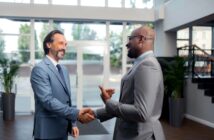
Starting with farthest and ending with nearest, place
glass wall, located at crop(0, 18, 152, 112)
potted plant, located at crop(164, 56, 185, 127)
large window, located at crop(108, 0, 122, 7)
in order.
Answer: large window, located at crop(108, 0, 122, 7)
glass wall, located at crop(0, 18, 152, 112)
potted plant, located at crop(164, 56, 185, 127)

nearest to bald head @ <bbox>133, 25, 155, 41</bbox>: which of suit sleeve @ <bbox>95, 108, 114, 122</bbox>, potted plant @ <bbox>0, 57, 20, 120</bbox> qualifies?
suit sleeve @ <bbox>95, 108, 114, 122</bbox>

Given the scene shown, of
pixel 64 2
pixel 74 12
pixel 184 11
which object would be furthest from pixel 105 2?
pixel 184 11

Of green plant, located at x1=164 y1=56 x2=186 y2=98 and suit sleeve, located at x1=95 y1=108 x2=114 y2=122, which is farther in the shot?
green plant, located at x1=164 y1=56 x2=186 y2=98

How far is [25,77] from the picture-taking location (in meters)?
9.36

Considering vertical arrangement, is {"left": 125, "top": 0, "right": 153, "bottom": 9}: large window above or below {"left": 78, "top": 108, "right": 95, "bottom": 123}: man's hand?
above

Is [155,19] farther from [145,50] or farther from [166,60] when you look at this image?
[145,50]

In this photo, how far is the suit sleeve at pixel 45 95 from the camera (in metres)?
2.03

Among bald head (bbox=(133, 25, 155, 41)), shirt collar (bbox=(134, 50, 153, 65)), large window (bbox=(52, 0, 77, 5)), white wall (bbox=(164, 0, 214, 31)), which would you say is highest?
large window (bbox=(52, 0, 77, 5))

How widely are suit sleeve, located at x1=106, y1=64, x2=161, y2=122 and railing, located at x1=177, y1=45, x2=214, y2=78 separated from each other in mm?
6634

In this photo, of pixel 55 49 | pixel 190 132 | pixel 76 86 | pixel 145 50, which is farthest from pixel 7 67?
pixel 145 50

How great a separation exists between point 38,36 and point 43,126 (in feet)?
25.5

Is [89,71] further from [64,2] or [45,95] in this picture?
[45,95]

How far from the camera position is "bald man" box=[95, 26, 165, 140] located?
156cm

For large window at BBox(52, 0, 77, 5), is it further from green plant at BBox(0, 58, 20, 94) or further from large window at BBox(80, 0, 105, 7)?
green plant at BBox(0, 58, 20, 94)
